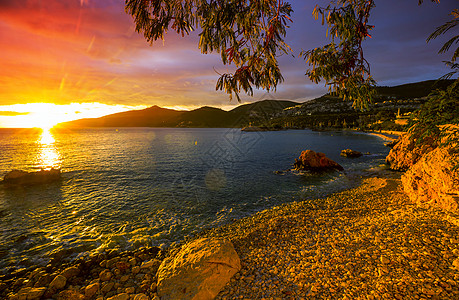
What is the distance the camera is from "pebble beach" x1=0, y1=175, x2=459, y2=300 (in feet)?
15.0

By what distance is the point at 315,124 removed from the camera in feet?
620

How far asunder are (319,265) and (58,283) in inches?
358

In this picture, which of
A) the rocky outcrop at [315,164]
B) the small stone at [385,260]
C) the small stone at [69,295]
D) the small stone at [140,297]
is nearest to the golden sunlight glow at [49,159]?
the small stone at [69,295]

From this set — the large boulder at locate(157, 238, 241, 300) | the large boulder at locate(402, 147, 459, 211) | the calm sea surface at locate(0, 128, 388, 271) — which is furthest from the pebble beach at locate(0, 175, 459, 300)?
the calm sea surface at locate(0, 128, 388, 271)

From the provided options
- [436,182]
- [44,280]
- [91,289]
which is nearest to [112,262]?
[91,289]

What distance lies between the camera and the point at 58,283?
6.24 metres

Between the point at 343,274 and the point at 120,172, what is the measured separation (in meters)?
30.0

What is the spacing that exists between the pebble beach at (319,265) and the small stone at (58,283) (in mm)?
31

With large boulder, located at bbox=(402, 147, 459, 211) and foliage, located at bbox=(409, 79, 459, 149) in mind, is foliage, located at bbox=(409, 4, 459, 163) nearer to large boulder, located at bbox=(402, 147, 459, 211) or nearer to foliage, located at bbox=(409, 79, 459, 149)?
foliage, located at bbox=(409, 79, 459, 149)

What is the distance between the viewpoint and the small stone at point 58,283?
6.14 metres

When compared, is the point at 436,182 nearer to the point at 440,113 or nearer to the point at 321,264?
the point at 440,113

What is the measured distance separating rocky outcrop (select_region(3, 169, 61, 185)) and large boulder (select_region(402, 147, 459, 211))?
35182mm

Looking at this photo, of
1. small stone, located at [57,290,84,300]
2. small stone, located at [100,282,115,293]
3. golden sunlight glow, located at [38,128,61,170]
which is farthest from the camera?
golden sunlight glow, located at [38,128,61,170]

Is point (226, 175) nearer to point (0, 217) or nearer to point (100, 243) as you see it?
point (100, 243)
